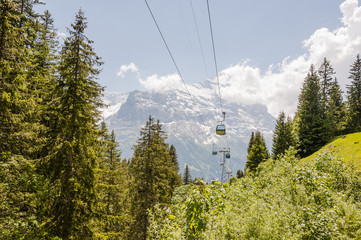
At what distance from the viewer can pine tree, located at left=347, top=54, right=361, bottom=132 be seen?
4859cm

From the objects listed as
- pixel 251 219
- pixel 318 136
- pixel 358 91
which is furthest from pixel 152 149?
pixel 358 91

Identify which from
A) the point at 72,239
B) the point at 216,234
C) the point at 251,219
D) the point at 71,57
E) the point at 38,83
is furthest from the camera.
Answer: the point at 38,83

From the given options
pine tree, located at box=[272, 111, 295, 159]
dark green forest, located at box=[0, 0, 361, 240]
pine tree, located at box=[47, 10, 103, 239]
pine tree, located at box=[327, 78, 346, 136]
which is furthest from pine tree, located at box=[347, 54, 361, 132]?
pine tree, located at box=[47, 10, 103, 239]

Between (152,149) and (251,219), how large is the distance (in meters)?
16.3

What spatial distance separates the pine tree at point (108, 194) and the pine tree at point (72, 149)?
1.02m

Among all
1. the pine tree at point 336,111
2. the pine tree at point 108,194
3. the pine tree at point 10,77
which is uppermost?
the pine tree at point 336,111

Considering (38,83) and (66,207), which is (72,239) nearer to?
(66,207)

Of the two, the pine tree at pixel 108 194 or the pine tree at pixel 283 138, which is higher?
the pine tree at pixel 283 138

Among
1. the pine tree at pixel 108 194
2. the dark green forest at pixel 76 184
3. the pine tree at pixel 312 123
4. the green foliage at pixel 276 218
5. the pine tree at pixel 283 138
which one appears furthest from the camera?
the pine tree at pixel 283 138

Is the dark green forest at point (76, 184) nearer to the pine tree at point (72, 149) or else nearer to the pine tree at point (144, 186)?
the pine tree at point (72, 149)

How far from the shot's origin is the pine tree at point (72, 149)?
11.7 metres

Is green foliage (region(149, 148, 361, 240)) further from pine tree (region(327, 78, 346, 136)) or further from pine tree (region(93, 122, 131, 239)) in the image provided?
pine tree (region(327, 78, 346, 136))

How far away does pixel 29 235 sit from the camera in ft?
33.2

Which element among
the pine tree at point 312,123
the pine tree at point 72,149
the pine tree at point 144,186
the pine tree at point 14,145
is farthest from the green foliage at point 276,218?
the pine tree at point 312,123
